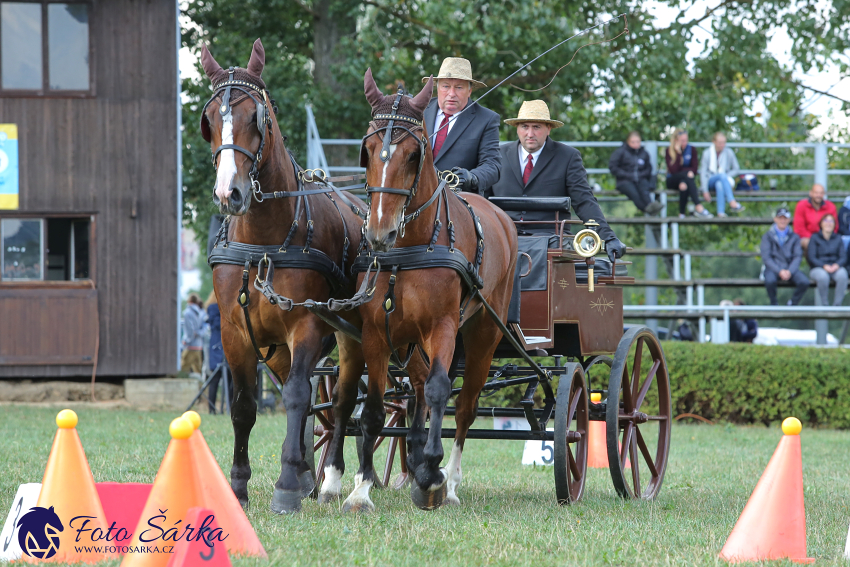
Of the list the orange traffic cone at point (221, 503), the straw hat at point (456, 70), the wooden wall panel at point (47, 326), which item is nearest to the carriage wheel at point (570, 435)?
the straw hat at point (456, 70)

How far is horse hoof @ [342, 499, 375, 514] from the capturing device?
17.7ft

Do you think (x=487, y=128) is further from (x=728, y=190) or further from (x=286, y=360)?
(x=728, y=190)

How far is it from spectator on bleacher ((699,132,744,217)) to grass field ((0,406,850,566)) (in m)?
7.74

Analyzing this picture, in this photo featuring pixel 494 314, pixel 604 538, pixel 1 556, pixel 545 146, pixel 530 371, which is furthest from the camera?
pixel 545 146

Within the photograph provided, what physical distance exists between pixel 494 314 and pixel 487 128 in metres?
1.52

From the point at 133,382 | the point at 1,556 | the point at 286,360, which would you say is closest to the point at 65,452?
the point at 1,556

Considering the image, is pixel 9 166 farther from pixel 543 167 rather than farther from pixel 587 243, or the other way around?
pixel 587 243

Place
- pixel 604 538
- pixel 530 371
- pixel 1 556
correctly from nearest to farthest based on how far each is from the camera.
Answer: pixel 1 556
pixel 604 538
pixel 530 371

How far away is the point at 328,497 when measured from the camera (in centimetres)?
588

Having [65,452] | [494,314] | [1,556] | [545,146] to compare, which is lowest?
[1,556]

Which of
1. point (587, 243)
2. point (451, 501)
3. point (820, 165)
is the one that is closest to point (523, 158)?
point (587, 243)

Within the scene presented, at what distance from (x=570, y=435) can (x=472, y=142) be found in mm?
1986

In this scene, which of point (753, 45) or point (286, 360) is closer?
point (286, 360)

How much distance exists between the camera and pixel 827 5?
18609 mm
